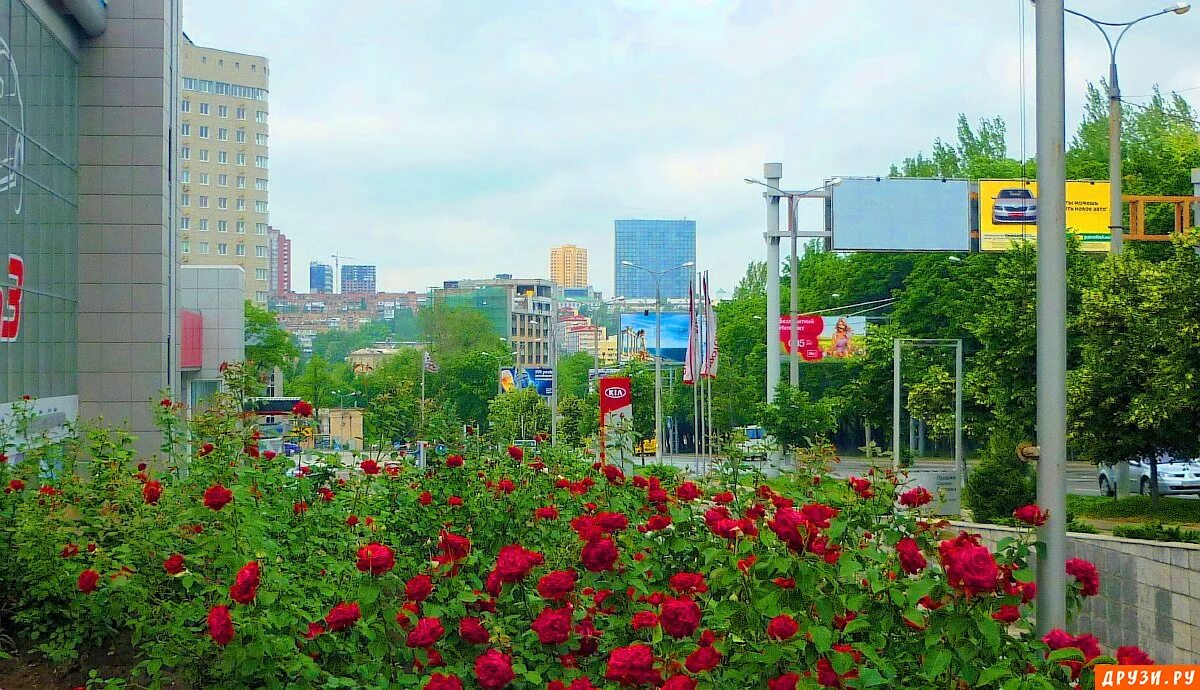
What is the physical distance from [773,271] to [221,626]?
1331 inches

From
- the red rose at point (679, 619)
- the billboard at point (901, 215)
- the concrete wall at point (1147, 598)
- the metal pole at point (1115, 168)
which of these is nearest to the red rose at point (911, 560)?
the red rose at point (679, 619)

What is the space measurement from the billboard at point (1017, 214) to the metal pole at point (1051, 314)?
3210 centimetres

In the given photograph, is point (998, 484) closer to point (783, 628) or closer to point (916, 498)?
point (916, 498)

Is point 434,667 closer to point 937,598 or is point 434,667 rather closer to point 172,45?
point 937,598

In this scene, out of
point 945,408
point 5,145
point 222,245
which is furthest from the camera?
point 222,245

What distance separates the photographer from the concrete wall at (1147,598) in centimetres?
1033

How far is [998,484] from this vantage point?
23016mm

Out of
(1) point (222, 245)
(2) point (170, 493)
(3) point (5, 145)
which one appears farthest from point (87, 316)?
(1) point (222, 245)

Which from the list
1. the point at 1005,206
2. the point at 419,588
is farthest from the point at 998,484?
the point at 419,588

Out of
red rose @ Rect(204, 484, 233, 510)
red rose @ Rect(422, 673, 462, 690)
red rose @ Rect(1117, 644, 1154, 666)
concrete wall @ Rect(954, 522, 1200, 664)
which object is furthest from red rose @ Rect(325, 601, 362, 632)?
concrete wall @ Rect(954, 522, 1200, 664)

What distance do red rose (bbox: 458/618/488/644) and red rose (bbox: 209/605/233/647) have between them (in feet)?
2.69

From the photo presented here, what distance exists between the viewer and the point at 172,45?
27.7 meters

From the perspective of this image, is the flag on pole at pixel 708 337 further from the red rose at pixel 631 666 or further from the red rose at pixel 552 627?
the red rose at pixel 631 666

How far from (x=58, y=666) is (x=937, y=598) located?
4.64 metres
